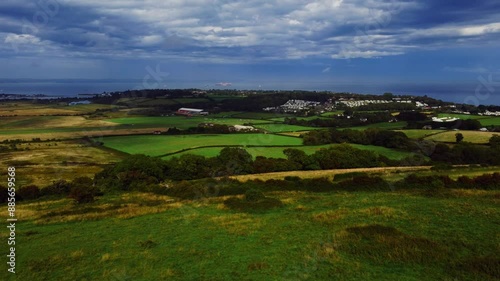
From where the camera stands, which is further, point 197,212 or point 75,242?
point 197,212

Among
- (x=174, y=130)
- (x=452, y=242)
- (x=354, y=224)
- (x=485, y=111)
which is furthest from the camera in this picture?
(x=485, y=111)

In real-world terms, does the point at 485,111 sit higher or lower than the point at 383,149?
higher

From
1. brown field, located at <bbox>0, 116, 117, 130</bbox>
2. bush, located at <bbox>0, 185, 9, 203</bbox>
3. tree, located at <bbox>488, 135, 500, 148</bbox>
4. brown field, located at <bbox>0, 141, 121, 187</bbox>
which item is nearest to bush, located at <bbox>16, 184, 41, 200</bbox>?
bush, located at <bbox>0, 185, 9, 203</bbox>

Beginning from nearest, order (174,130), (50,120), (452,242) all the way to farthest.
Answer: (452,242)
(174,130)
(50,120)

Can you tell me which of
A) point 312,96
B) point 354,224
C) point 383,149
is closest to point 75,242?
point 354,224

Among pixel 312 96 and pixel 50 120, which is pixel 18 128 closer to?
pixel 50 120

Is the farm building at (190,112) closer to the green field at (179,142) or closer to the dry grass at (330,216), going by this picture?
the green field at (179,142)

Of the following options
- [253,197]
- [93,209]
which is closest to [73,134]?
[93,209]
